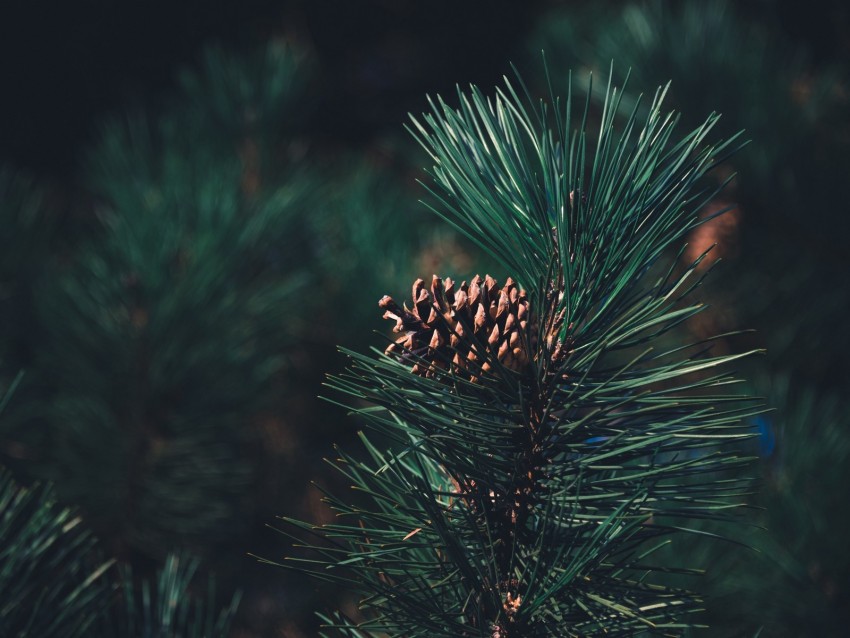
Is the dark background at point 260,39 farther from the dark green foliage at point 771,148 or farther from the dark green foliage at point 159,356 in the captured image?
the dark green foliage at point 159,356

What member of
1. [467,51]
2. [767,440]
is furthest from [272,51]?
[767,440]

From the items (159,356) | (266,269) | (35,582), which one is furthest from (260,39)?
(35,582)

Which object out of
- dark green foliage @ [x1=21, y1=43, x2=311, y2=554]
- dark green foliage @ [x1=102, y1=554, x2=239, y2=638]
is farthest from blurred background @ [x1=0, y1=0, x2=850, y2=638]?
dark green foliage @ [x1=102, y1=554, x2=239, y2=638]

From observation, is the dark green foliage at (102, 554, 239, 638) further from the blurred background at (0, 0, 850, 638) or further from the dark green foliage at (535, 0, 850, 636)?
the dark green foliage at (535, 0, 850, 636)

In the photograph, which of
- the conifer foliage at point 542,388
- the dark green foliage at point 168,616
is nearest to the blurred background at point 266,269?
the dark green foliage at point 168,616

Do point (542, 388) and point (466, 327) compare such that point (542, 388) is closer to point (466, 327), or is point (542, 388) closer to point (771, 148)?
point (466, 327)
